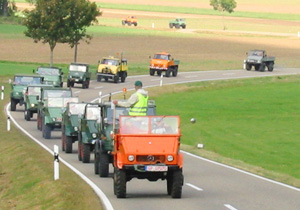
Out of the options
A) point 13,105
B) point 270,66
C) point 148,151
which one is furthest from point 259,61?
point 148,151

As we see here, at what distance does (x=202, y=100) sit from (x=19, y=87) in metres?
12.0

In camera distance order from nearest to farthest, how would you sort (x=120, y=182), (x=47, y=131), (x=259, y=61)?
(x=120, y=182)
(x=47, y=131)
(x=259, y=61)

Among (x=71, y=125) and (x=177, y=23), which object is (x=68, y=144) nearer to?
(x=71, y=125)

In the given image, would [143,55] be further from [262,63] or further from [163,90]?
[163,90]

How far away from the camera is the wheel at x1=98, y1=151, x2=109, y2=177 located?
21859 mm

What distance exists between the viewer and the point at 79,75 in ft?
203

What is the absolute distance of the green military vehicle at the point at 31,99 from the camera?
139 feet

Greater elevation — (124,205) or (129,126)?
(129,126)

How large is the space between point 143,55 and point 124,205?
7604cm

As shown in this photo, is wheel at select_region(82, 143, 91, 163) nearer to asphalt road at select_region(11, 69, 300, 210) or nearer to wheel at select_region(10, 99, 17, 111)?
asphalt road at select_region(11, 69, 300, 210)

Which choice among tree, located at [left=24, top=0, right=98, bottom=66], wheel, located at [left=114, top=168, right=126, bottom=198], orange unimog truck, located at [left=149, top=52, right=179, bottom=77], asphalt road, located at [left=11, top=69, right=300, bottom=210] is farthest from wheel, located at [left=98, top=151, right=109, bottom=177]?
orange unimog truck, located at [left=149, top=52, right=179, bottom=77]

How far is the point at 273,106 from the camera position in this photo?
5062cm

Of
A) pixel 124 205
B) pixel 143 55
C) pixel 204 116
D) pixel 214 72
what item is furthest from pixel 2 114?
pixel 143 55

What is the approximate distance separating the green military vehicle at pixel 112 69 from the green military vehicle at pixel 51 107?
2695 centimetres
